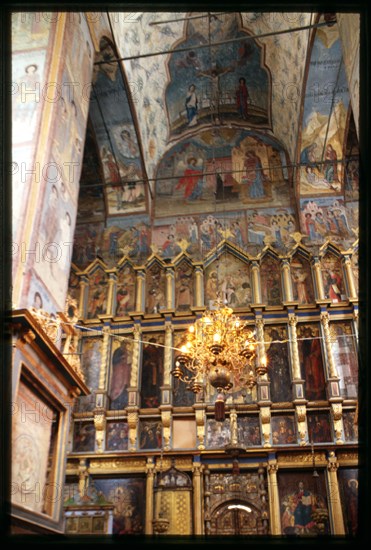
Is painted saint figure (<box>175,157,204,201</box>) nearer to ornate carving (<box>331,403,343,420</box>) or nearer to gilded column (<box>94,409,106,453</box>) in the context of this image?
gilded column (<box>94,409,106,453</box>)

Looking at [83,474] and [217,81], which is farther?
[217,81]

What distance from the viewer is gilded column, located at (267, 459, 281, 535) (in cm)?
1059

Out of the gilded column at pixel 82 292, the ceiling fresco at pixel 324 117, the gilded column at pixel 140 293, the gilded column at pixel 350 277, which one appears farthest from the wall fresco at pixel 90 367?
the ceiling fresco at pixel 324 117

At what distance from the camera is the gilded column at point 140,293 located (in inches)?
529

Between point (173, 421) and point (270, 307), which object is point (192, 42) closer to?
point (270, 307)

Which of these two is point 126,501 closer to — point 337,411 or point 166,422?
point 166,422

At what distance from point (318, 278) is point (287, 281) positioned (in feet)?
2.50

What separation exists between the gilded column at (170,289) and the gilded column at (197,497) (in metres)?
3.84

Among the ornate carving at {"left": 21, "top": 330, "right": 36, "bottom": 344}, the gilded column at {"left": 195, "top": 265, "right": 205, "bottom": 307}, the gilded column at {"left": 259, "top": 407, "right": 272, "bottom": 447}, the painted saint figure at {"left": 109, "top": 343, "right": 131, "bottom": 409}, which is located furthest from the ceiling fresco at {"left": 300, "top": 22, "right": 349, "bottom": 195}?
the ornate carving at {"left": 21, "top": 330, "right": 36, "bottom": 344}

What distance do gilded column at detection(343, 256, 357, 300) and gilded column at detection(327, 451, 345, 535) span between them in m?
3.77

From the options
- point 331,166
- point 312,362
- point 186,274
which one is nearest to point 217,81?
point 331,166

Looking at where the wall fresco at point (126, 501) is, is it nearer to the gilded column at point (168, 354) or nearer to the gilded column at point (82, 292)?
the gilded column at point (168, 354)

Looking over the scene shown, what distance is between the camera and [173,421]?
12.1m

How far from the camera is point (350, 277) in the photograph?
43.7ft
